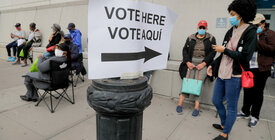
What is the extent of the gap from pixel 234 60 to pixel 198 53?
48.0 inches

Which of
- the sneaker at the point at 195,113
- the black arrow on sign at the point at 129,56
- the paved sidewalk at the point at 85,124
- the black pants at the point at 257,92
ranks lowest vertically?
the paved sidewalk at the point at 85,124

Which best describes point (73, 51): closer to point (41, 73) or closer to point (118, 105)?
point (41, 73)

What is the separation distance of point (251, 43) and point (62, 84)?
11.9 ft

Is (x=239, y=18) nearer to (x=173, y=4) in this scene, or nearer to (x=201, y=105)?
(x=201, y=105)

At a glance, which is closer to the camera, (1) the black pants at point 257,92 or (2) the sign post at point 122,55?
(2) the sign post at point 122,55

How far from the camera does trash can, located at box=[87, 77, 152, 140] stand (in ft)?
4.09

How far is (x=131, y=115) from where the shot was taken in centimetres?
135

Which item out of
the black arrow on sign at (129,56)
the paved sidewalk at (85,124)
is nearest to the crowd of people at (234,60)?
the paved sidewalk at (85,124)

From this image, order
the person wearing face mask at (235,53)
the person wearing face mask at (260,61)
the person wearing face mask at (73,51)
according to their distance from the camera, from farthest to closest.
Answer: the person wearing face mask at (73,51), the person wearing face mask at (260,61), the person wearing face mask at (235,53)

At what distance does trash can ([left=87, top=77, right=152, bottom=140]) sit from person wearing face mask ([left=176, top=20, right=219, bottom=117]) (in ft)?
8.64

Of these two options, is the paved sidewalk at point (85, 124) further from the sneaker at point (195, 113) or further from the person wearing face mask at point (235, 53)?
the person wearing face mask at point (235, 53)

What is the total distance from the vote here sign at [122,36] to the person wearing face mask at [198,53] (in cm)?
251

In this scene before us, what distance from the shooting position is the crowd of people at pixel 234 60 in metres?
2.45

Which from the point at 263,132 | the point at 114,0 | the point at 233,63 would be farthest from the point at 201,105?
the point at 114,0
